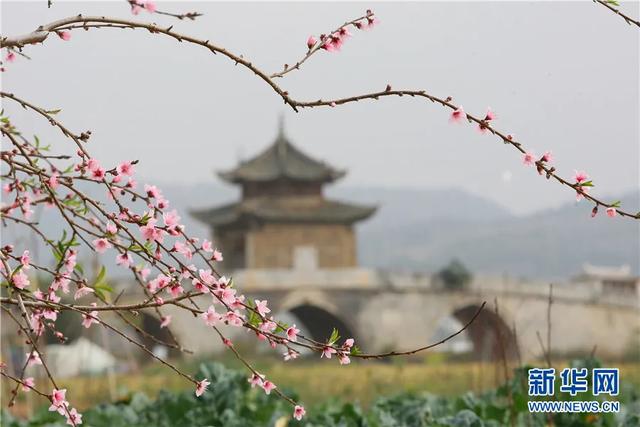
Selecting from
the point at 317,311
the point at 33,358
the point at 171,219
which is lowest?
the point at 33,358

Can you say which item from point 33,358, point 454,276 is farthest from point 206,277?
point 454,276

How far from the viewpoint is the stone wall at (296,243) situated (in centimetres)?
3422

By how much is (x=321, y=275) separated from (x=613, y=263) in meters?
135

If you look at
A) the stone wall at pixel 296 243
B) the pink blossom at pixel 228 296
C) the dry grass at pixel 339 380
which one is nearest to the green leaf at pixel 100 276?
the pink blossom at pixel 228 296

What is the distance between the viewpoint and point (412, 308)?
105 ft

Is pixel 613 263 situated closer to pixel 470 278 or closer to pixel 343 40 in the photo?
pixel 470 278

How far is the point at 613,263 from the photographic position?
157 metres

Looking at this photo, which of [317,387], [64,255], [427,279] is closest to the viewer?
[64,255]

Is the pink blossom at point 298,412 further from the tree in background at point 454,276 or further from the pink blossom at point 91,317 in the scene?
the tree in background at point 454,276

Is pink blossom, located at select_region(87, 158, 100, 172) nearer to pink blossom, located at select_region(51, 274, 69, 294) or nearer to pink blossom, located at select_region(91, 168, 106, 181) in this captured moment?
pink blossom, located at select_region(91, 168, 106, 181)

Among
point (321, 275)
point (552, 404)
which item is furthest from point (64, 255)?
point (321, 275)

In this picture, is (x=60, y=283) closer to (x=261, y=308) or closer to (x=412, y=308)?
(x=261, y=308)

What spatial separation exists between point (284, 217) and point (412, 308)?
5.42m

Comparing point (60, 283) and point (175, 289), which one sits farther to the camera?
point (60, 283)
